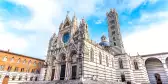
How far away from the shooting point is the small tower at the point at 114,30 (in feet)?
99.9

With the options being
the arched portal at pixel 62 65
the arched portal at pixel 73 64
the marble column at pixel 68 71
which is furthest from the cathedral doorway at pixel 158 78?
the arched portal at pixel 62 65

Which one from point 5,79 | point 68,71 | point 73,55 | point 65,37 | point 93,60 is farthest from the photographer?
point 65,37

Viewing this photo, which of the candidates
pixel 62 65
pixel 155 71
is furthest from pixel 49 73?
pixel 155 71

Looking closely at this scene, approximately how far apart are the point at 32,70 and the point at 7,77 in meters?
7.18

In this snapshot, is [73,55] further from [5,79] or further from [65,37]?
[5,79]

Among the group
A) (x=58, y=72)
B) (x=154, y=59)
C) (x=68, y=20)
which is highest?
(x=68, y=20)

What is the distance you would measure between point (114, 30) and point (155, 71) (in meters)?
16.9

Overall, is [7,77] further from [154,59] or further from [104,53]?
[154,59]

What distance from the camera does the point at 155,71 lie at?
29.6m

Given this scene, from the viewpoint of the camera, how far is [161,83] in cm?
2788

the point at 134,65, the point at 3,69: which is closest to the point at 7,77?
the point at 3,69

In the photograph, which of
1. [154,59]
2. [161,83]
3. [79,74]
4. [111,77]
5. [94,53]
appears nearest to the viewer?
[79,74]

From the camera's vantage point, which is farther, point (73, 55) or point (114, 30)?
point (114, 30)

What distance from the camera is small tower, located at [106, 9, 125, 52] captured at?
1199 inches
